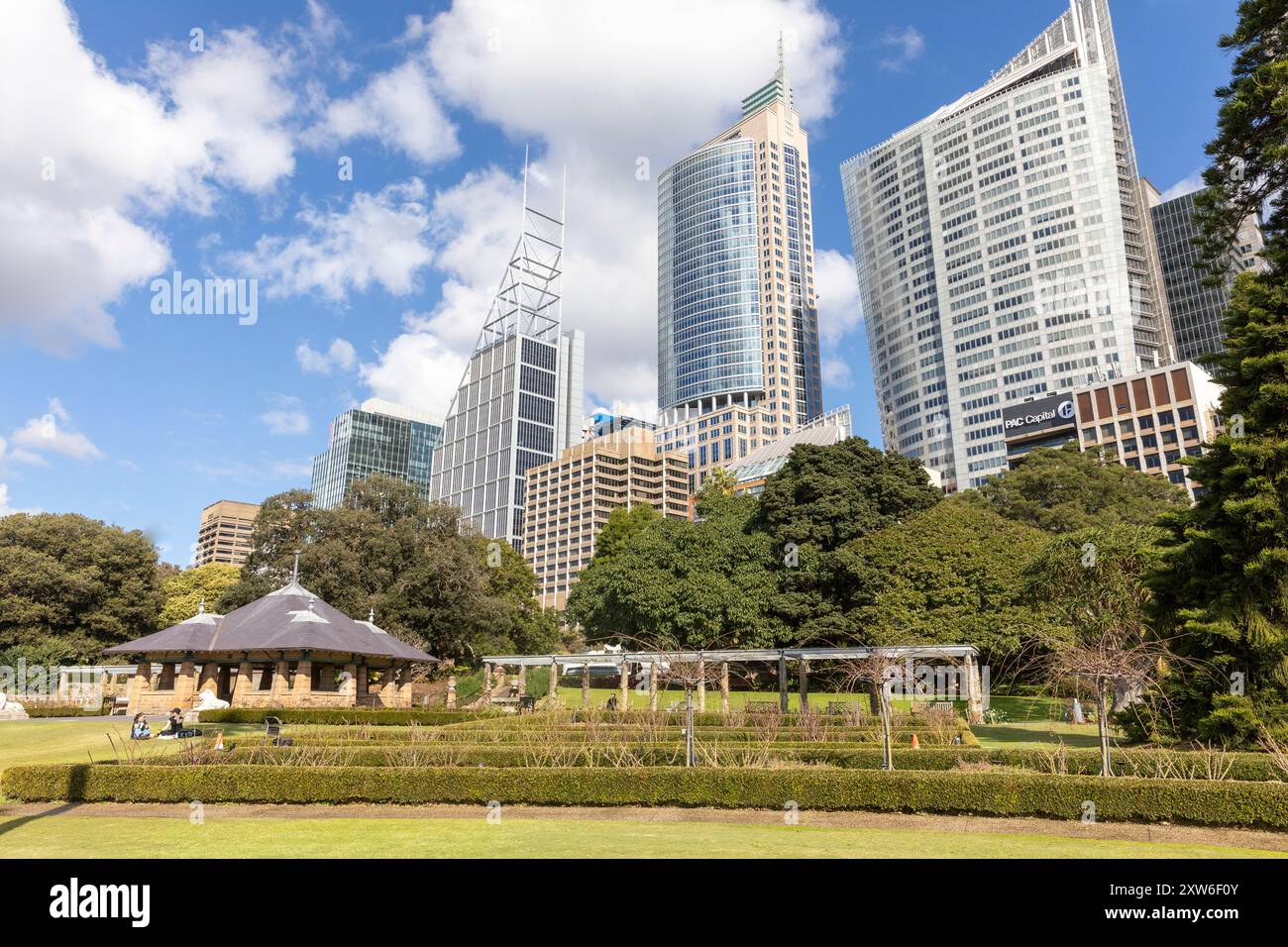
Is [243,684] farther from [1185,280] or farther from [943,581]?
[1185,280]

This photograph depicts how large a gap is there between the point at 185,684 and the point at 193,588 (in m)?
60.4

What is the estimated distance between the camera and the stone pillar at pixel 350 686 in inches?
1533

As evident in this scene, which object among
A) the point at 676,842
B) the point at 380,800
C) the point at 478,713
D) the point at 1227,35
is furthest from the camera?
the point at 478,713

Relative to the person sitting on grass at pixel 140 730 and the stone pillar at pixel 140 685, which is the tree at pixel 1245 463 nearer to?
the person sitting on grass at pixel 140 730

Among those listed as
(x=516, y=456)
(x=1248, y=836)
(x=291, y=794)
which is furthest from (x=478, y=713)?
(x=516, y=456)

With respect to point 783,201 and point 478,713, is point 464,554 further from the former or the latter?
point 783,201

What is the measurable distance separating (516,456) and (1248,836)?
187 metres

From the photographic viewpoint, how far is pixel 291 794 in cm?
1598

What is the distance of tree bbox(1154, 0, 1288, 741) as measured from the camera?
61.7 feet

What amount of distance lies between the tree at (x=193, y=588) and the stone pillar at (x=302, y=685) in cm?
5543

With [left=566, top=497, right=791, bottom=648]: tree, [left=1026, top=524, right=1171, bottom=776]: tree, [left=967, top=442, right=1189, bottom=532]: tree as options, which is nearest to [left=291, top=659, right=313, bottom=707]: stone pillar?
[left=566, top=497, right=791, bottom=648]: tree

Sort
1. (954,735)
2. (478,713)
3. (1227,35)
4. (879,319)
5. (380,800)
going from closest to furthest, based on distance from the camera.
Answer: (380,800) < (1227,35) < (954,735) < (478,713) < (879,319)

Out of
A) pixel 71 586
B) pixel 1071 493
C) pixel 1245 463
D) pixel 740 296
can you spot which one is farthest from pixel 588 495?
pixel 1245 463

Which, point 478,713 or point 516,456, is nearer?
point 478,713
